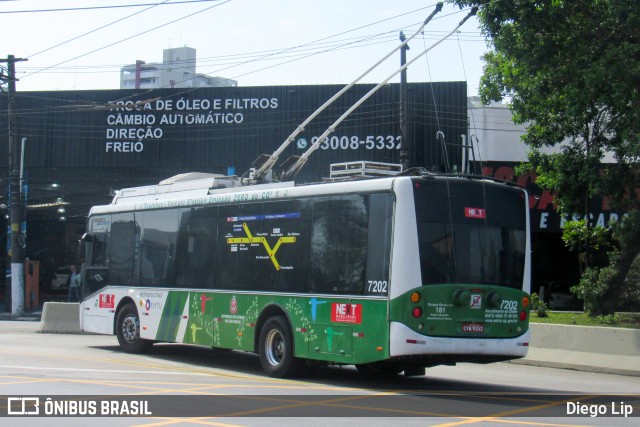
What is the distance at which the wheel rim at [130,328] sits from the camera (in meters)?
18.2

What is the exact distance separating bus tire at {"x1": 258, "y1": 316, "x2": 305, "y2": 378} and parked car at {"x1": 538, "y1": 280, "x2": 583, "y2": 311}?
24914mm

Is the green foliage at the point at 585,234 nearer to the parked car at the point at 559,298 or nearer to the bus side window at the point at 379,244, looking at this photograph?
the bus side window at the point at 379,244

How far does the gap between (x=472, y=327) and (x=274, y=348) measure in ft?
11.7

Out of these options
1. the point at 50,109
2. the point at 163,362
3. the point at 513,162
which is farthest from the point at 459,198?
the point at 50,109

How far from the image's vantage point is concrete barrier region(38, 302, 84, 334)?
24969 millimetres

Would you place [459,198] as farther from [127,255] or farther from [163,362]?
[127,255]

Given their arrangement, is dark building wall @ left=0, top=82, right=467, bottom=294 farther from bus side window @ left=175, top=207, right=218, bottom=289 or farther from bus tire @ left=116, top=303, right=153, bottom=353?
bus side window @ left=175, top=207, right=218, bottom=289

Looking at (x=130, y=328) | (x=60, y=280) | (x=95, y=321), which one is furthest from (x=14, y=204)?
(x=130, y=328)

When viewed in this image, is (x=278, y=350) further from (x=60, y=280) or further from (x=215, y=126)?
(x=60, y=280)

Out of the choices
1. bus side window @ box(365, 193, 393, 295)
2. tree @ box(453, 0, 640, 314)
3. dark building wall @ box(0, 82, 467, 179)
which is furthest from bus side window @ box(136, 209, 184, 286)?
dark building wall @ box(0, 82, 467, 179)

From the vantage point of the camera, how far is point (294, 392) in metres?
12.3

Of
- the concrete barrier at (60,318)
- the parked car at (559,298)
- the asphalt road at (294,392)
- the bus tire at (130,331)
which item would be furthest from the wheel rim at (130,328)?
the parked car at (559,298)

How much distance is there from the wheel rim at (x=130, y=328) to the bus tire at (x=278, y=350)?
178 inches

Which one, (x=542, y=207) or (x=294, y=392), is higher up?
(x=542, y=207)
